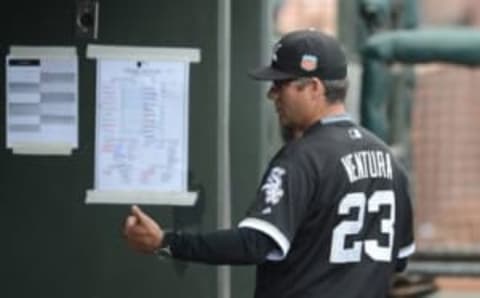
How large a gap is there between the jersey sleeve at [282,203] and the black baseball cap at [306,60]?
10.8 inches

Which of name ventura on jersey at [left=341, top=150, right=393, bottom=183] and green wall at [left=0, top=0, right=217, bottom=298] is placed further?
green wall at [left=0, top=0, right=217, bottom=298]

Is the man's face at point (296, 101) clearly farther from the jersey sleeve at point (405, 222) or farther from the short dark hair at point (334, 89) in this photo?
the jersey sleeve at point (405, 222)

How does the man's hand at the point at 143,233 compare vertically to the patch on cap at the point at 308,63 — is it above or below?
below

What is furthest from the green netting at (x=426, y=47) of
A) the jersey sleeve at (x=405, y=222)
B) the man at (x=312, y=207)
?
the man at (x=312, y=207)

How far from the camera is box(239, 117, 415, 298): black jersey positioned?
13.4ft

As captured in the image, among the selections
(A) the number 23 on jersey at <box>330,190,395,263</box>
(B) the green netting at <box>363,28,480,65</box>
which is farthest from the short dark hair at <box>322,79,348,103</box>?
(B) the green netting at <box>363,28,480,65</box>

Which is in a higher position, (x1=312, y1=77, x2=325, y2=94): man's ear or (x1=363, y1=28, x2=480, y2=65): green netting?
(x1=363, y1=28, x2=480, y2=65): green netting

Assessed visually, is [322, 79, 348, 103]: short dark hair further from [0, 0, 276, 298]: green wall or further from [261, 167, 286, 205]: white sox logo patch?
[0, 0, 276, 298]: green wall

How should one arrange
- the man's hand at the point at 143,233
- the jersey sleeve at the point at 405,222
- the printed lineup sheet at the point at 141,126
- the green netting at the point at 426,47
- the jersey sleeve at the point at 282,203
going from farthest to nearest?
1. the green netting at the point at 426,47
2. the printed lineup sheet at the point at 141,126
3. the jersey sleeve at the point at 405,222
4. the man's hand at the point at 143,233
5. the jersey sleeve at the point at 282,203

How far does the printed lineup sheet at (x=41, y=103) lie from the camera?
477 cm

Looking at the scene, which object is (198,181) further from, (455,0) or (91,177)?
(455,0)

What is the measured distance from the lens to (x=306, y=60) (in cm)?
421

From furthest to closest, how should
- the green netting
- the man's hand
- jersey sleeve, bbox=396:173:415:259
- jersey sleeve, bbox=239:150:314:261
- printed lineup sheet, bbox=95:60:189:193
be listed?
the green netting, printed lineup sheet, bbox=95:60:189:193, jersey sleeve, bbox=396:173:415:259, the man's hand, jersey sleeve, bbox=239:150:314:261

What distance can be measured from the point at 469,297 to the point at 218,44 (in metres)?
2.55
